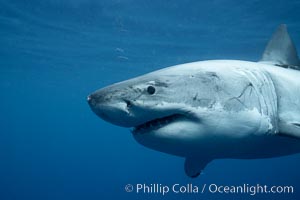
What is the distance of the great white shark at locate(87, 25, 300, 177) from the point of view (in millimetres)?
2736

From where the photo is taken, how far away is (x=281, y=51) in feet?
18.0

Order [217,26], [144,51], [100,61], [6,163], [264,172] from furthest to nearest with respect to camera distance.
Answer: [6,163], [264,172], [100,61], [144,51], [217,26]

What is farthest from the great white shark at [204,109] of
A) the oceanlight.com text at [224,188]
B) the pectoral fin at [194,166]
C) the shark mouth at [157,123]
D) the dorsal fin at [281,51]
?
the oceanlight.com text at [224,188]

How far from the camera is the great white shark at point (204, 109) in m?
2.74

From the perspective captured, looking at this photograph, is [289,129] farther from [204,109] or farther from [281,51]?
[281,51]

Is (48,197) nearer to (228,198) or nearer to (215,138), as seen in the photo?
(228,198)

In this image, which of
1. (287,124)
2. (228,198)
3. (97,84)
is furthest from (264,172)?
(287,124)

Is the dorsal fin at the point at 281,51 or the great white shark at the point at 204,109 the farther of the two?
the dorsal fin at the point at 281,51

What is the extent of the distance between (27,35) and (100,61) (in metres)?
7.65

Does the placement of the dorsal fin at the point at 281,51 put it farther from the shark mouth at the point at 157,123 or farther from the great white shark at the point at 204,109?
the shark mouth at the point at 157,123

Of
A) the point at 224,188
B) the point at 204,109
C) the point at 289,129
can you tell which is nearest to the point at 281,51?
the point at 289,129

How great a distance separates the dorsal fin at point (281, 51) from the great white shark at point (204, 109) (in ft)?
5.71

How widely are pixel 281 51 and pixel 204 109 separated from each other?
333 centimetres

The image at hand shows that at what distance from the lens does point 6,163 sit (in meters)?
72.9
